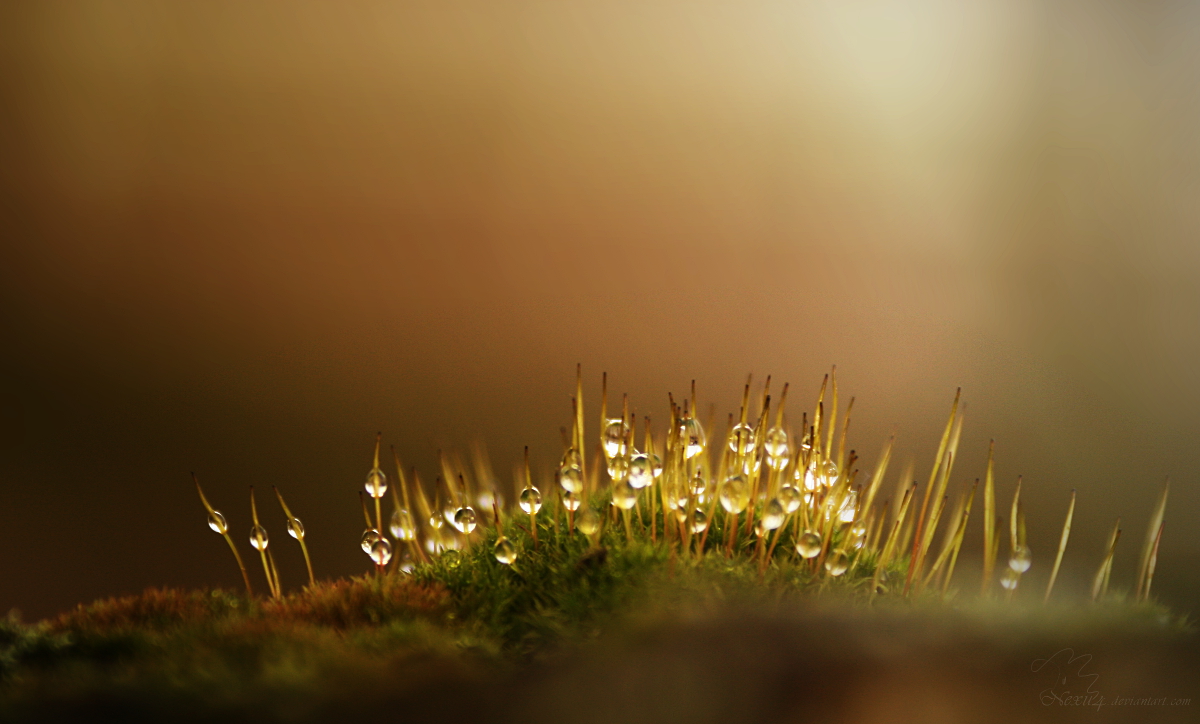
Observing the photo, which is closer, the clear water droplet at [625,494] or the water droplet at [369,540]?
the clear water droplet at [625,494]

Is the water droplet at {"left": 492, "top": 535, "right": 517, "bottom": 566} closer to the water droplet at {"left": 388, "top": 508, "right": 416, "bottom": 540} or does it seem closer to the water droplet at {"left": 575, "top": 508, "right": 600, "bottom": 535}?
the water droplet at {"left": 575, "top": 508, "right": 600, "bottom": 535}

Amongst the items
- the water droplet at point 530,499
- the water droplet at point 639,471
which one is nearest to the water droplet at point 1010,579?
the water droplet at point 639,471

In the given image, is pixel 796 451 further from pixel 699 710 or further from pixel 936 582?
pixel 699 710

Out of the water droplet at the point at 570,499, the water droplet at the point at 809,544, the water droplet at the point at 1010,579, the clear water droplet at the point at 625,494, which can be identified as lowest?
the water droplet at the point at 1010,579

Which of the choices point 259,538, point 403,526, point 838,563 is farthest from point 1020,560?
point 259,538

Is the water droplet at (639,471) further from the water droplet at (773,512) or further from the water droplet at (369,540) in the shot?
the water droplet at (369,540)

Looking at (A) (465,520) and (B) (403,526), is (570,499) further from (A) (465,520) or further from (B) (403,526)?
(B) (403,526)

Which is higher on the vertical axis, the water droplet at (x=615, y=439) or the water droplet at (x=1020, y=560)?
the water droplet at (x=615, y=439)
